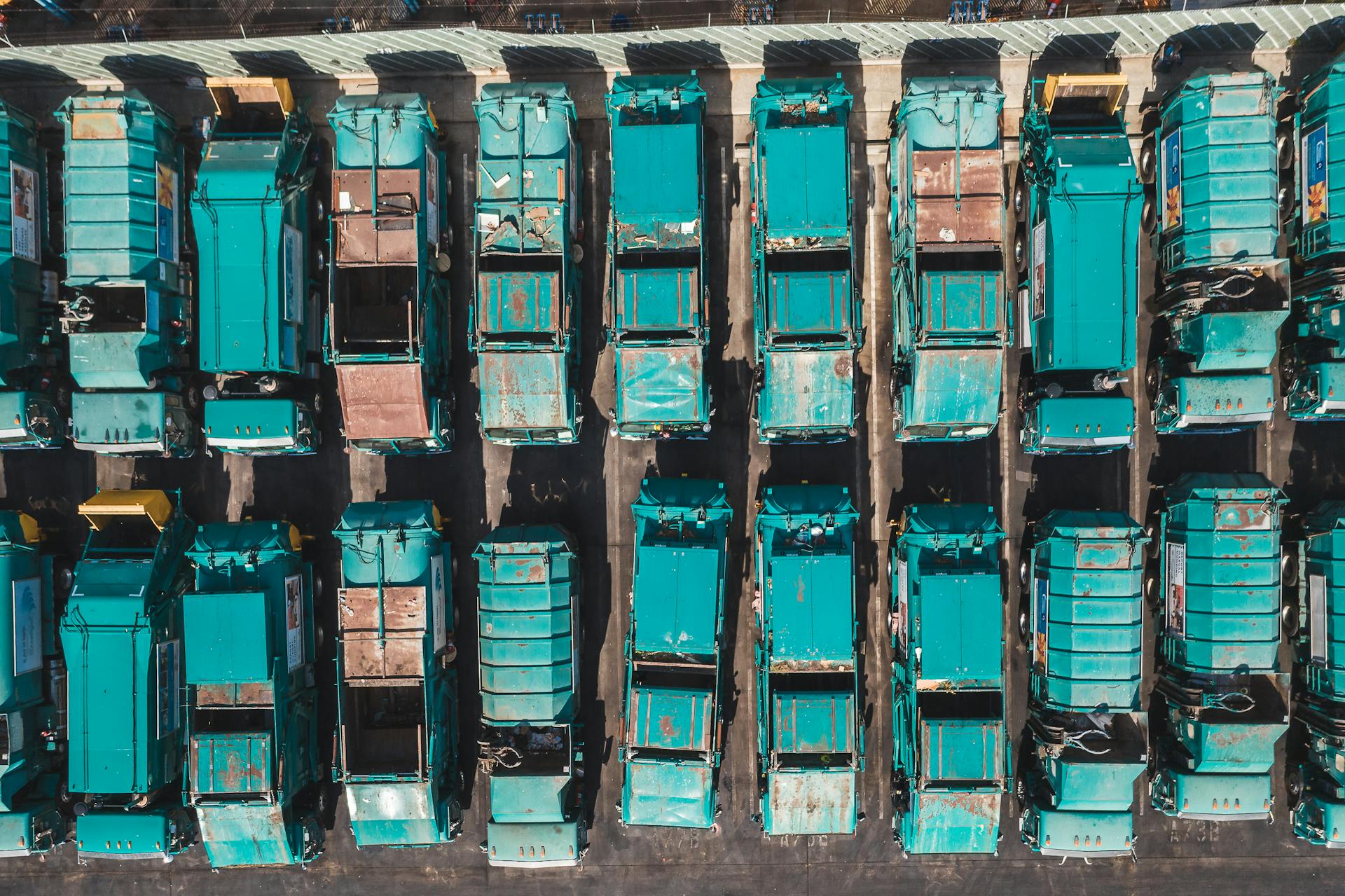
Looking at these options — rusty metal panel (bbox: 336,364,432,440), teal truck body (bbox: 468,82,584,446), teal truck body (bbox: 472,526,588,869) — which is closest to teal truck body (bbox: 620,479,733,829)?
teal truck body (bbox: 472,526,588,869)

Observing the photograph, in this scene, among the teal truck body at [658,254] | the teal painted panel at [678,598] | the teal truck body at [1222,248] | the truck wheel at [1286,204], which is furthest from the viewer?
the truck wheel at [1286,204]

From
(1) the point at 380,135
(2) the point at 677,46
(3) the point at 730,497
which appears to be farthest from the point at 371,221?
(3) the point at 730,497

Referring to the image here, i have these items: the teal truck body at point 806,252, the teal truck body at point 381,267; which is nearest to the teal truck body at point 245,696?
the teal truck body at point 381,267

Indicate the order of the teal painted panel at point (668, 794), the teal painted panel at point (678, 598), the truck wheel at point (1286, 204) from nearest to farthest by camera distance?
the teal painted panel at point (678, 598) → the teal painted panel at point (668, 794) → the truck wheel at point (1286, 204)

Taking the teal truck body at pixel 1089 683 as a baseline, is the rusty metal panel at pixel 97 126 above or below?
above

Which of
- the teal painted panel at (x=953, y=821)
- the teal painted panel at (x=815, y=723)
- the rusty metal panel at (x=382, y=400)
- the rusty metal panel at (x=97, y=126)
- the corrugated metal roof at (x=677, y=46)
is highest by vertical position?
the corrugated metal roof at (x=677, y=46)

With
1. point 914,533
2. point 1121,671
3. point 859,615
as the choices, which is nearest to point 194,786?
point 859,615

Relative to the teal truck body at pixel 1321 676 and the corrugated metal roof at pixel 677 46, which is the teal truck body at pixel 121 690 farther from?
the teal truck body at pixel 1321 676

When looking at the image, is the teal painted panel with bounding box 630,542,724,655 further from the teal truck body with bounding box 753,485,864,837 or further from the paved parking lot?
the paved parking lot
